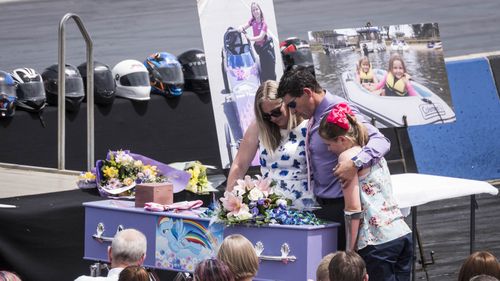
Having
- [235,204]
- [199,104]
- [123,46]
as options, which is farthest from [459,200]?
[123,46]

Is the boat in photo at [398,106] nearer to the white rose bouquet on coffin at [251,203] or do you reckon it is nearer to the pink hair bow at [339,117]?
the white rose bouquet on coffin at [251,203]

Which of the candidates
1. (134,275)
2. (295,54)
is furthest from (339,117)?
(295,54)

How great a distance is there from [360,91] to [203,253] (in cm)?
332

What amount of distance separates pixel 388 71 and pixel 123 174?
2775mm

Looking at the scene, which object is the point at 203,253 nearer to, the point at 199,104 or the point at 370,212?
the point at 370,212

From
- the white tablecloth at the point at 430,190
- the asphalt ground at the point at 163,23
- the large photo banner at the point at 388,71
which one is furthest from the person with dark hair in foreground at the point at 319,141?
the asphalt ground at the point at 163,23

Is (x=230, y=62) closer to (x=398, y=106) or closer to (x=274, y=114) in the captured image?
(x=398, y=106)

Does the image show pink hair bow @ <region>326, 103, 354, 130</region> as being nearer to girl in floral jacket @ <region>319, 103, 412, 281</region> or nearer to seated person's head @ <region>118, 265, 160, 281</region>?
girl in floral jacket @ <region>319, 103, 412, 281</region>

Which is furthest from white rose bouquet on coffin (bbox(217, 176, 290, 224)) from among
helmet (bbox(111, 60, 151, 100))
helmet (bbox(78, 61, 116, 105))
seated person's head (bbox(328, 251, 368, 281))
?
helmet (bbox(111, 60, 151, 100))

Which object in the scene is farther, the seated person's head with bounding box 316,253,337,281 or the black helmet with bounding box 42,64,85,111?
the black helmet with bounding box 42,64,85,111

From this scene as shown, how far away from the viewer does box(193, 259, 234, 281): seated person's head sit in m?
5.05

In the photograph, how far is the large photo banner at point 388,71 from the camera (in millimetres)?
9352

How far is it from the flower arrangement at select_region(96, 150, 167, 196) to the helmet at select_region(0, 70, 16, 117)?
2669 mm

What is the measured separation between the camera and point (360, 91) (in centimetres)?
952
